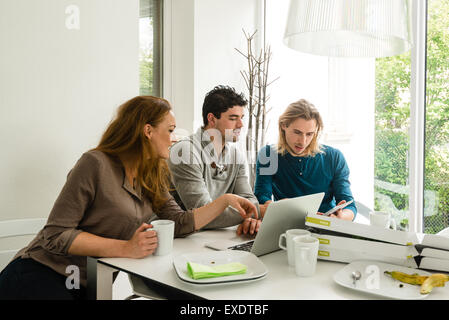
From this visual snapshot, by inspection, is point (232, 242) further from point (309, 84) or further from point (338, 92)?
point (309, 84)

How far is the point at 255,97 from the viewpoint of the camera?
366 cm

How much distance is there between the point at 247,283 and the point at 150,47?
2.71 meters

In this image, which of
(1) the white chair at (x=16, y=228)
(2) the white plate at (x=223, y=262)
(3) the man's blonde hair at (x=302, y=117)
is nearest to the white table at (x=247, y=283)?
(2) the white plate at (x=223, y=262)

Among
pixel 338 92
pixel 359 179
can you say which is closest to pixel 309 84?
pixel 338 92

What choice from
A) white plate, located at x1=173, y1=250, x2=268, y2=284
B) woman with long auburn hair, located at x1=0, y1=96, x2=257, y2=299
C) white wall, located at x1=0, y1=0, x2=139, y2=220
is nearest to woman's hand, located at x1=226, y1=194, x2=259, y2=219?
woman with long auburn hair, located at x1=0, y1=96, x2=257, y2=299

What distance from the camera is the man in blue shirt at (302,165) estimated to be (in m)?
2.17

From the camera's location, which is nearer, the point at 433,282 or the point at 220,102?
the point at 433,282

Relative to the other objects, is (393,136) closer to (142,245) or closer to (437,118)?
(437,118)

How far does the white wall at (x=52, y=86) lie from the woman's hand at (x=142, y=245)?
1.15 metres

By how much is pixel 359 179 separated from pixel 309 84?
1.16 meters

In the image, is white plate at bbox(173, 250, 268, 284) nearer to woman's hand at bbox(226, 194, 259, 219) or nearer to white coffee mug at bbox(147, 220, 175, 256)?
white coffee mug at bbox(147, 220, 175, 256)

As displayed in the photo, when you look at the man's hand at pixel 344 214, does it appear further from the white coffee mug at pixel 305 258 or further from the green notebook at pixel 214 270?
the green notebook at pixel 214 270

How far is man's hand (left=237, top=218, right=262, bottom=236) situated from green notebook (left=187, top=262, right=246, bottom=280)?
0.43 meters

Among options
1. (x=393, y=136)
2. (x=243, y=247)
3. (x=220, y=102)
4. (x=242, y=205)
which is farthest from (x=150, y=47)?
(x=243, y=247)
